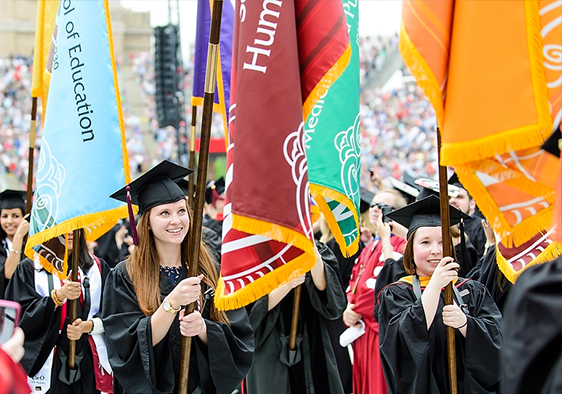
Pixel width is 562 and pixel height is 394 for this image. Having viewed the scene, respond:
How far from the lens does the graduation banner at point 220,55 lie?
463 cm

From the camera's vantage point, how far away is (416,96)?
3136cm

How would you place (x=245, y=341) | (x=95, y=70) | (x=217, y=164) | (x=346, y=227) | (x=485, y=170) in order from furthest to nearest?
(x=217, y=164) < (x=346, y=227) < (x=95, y=70) < (x=245, y=341) < (x=485, y=170)

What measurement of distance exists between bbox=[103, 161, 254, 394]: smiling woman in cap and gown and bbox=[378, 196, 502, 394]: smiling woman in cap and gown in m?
0.89

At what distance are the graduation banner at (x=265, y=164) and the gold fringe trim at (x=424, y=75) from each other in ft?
1.48

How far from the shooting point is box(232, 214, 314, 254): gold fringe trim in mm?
2787

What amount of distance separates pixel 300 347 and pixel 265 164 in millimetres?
2309

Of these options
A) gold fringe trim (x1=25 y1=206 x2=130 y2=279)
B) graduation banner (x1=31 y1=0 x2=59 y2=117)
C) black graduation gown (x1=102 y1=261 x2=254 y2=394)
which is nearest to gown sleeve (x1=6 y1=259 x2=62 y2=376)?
gold fringe trim (x1=25 y1=206 x2=130 y2=279)

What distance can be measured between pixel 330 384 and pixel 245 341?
4.48ft

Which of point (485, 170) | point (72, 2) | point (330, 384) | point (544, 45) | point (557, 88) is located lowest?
point (330, 384)

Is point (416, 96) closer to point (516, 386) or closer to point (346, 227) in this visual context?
point (346, 227)

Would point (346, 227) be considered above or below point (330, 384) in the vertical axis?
above

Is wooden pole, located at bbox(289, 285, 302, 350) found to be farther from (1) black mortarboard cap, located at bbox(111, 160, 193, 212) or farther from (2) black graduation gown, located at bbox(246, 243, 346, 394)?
(1) black mortarboard cap, located at bbox(111, 160, 193, 212)

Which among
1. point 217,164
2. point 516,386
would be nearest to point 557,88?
point 516,386

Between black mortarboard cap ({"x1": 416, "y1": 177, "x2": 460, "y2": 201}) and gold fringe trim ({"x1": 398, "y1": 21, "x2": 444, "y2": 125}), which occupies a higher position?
gold fringe trim ({"x1": 398, "y1": 21, "x2": 444, "y2": 125})
